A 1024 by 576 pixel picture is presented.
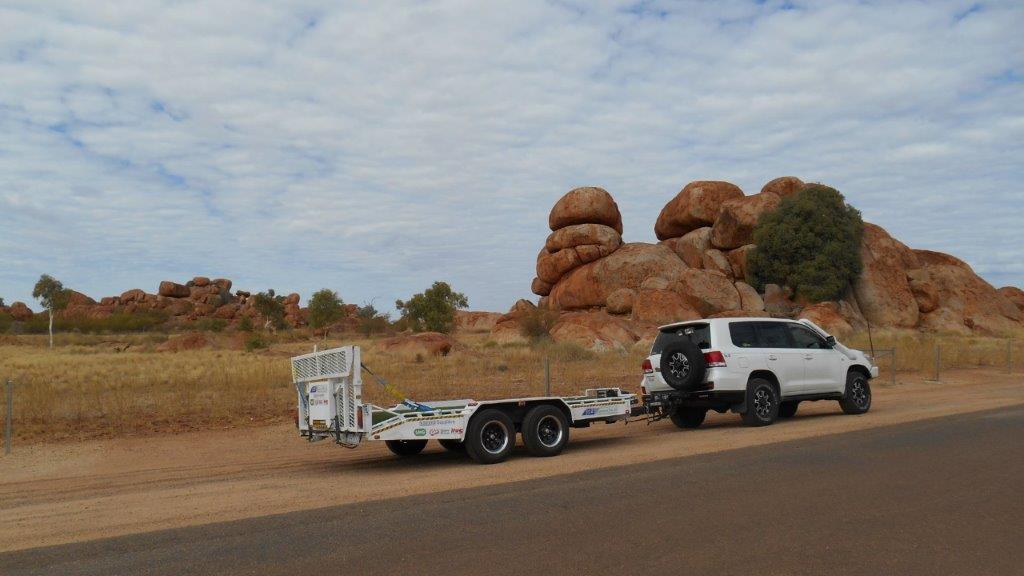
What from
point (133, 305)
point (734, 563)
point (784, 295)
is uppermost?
point (133, 305)

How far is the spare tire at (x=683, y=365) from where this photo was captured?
47.5 feet

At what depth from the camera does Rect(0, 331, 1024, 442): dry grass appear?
57.7 feet

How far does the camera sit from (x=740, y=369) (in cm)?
1477

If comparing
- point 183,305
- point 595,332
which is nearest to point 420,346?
point 595,332

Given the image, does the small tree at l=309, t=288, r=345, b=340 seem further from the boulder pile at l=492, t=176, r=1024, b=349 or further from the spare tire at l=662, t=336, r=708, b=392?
the spare tire at l=662, t=336, r=708, b=392

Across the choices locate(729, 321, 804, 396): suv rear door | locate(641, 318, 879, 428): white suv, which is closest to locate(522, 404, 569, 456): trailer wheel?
locate(641, 318, 879, 428): white suv

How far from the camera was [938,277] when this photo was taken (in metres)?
58.1

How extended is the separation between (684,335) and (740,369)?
118 cm

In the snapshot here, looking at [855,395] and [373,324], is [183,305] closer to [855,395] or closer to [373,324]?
[373,324]

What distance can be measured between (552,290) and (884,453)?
49203 millimetres

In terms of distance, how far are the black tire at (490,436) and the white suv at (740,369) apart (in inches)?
149

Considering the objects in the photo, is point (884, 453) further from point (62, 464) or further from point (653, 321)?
point (653, 321)

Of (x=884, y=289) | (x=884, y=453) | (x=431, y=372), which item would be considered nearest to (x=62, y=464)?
(x=884, y=453)

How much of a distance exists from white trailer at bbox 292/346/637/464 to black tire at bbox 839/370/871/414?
6337 millimetres
